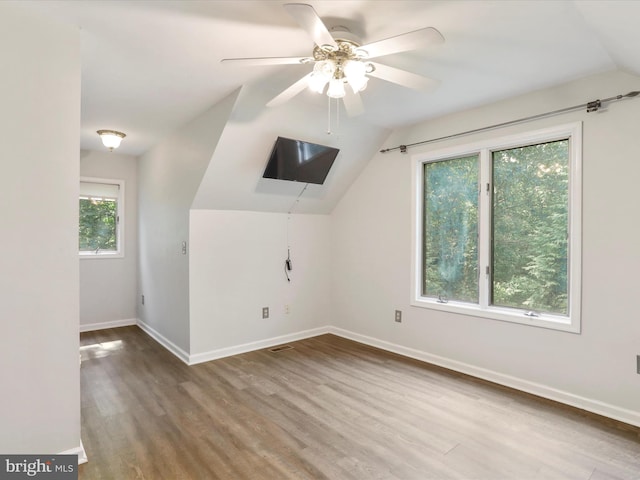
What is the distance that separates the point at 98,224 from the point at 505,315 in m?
5.05

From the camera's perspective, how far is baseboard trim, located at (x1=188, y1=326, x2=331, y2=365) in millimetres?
3580

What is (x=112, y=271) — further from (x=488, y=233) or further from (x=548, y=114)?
(x=548, y=114)

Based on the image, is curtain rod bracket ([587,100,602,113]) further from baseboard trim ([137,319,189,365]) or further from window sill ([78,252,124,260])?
window sill ([78,252,124,260])

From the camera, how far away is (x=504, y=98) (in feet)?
9.85

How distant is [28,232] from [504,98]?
3.48 meters

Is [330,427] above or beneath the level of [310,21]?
beneath

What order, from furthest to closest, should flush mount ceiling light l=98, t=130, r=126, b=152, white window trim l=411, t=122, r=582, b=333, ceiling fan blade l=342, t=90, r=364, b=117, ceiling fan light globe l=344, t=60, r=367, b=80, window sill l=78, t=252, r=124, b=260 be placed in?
window sill l=78, t=252, r=124, b=260 < flush mount ceiling light l=98, t=130, r=126, b=152 < white window trim l=411, t=122, r=582, b=333 < ceiling fan blade l=342, t=90, r=364, b=117 < ceiling fan light globe l=344, t=60, r=367, b=80

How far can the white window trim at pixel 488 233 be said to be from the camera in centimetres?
265

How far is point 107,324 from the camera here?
489 centimetres

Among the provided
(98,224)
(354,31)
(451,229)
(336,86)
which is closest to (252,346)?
(451,229)

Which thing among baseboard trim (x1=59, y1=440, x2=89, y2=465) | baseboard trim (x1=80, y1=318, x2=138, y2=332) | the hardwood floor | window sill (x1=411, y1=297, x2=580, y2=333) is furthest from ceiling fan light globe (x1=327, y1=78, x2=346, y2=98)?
baseboard trim (x1=80, y1=318, x2=138, y2=332)

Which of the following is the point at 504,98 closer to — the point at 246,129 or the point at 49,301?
the point at 246,129

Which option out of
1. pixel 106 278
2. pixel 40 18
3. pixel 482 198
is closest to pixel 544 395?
pixel 482 198

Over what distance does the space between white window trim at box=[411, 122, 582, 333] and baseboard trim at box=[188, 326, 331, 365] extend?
146cm
